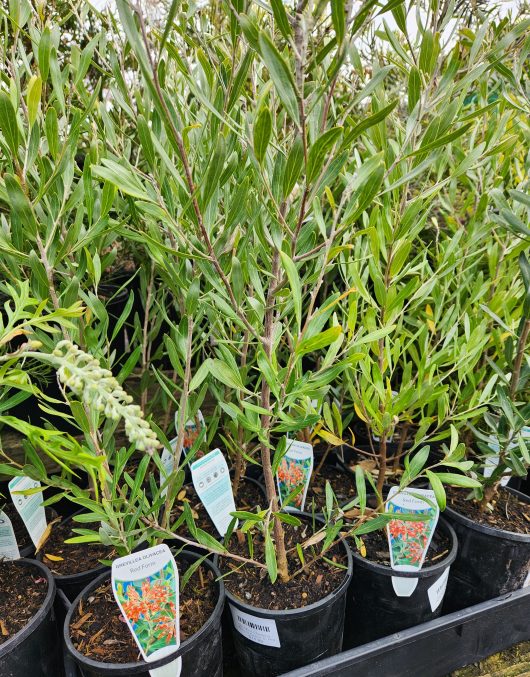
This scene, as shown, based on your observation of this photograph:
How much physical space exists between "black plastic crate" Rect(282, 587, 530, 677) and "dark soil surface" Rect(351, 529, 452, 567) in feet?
0.44

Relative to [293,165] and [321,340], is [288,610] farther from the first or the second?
[293,165]

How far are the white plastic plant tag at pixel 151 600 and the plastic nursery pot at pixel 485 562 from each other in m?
0.75

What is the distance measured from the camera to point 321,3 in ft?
1.71

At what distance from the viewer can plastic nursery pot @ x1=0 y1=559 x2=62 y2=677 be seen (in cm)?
93

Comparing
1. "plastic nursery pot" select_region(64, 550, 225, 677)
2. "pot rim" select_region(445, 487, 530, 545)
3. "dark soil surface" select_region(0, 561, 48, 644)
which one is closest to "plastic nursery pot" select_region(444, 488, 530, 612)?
"pot rim" select_region(445, 487, 530, 545)

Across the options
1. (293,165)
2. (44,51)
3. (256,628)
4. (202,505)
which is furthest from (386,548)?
(44,51)

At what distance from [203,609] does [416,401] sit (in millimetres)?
625

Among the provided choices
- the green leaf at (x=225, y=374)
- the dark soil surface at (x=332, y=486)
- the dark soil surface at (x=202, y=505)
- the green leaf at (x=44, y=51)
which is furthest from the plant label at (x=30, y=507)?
the green leaf at (x=44, y=51)

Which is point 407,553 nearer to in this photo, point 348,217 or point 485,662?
point 485,662

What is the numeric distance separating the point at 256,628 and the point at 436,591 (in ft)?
1.45

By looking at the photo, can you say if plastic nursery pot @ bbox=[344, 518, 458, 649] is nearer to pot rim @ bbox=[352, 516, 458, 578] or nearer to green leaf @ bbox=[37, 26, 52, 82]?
pot rim @ bbox=[352, 516, 458, 578]

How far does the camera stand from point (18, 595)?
3.47 ft

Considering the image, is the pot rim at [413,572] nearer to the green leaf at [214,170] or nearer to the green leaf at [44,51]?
the green leaf at [214,170]

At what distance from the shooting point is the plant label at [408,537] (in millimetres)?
1106
